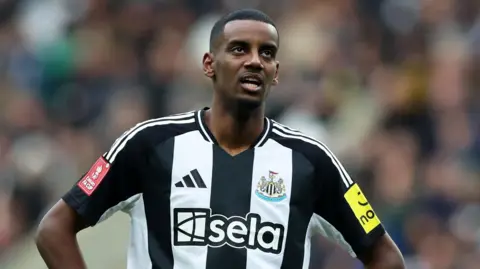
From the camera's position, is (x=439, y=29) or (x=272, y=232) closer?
(x=272, y=232)

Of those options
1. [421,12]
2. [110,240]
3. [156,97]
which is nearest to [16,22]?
[156,97]

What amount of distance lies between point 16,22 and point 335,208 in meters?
7.91

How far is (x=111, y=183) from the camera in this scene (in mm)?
6039

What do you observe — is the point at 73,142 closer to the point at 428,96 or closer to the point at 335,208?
the point at 428,96

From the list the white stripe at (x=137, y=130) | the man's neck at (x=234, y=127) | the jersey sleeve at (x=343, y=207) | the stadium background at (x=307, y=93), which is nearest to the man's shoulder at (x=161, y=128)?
the white stripe at (x=137, y=130)

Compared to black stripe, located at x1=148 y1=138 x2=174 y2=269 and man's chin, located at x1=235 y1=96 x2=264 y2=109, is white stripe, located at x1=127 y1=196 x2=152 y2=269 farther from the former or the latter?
man's chin, located at x1=235 y1=96 x2=264 y2=109

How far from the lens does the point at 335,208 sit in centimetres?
624

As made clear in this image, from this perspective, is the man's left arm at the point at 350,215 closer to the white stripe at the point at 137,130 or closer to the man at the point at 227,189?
the man at the point at 227,189

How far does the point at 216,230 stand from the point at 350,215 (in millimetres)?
682

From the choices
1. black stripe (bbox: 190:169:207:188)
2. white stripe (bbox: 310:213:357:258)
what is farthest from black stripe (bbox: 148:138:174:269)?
white stripe (bbox: 310:213:357:258)

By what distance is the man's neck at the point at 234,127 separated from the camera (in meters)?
6.22

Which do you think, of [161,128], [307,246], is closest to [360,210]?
[307,246]

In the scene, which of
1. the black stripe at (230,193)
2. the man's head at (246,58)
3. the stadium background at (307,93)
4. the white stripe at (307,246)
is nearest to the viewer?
the black stripe at (230,193)

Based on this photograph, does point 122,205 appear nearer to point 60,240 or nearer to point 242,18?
point 60,240
